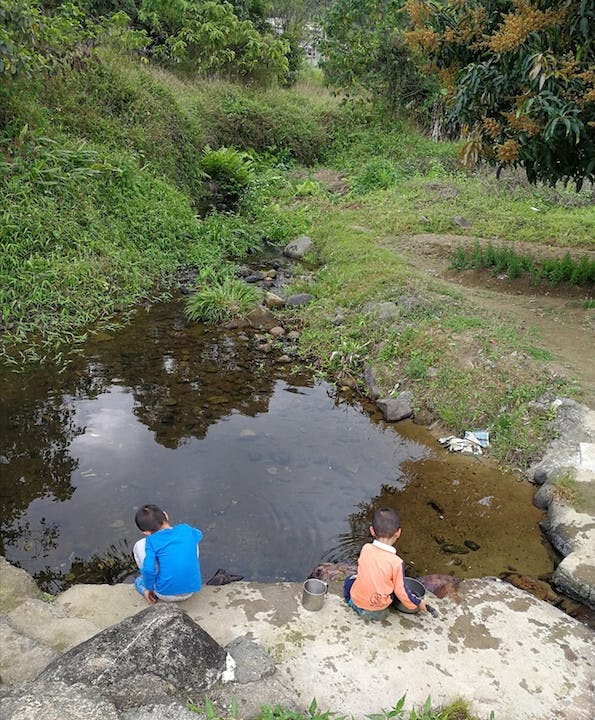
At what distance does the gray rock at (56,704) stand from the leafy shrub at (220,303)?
22.2 feet

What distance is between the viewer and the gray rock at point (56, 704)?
102 inches

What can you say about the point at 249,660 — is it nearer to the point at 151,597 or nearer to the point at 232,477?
the point at 151,597

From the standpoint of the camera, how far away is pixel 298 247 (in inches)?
492

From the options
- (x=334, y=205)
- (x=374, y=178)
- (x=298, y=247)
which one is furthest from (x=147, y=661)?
(x=374, y=178)

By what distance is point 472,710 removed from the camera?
3457mm

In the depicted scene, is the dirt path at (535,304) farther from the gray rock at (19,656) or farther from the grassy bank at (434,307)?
the gray rock at (19,656)

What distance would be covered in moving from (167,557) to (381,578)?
138 centimetres

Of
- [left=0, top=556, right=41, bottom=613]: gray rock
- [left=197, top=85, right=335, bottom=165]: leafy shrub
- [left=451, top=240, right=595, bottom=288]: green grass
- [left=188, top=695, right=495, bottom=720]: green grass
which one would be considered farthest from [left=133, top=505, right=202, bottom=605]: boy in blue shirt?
[left=197, top=85, right=335, bottom=165]: leafy shrub

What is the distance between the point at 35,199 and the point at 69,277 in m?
1.66

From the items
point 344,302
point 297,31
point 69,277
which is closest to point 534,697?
point 344,302

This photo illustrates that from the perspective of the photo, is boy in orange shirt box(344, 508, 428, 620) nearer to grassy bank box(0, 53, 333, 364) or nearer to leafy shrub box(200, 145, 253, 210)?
grassy bank box(0, 53, 333, 364)

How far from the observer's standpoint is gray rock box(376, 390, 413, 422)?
703 cm

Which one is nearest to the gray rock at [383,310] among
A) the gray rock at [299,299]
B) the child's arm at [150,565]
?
the gray rock at [299,299]

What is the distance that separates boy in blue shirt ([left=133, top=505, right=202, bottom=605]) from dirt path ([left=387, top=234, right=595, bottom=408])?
462cm
